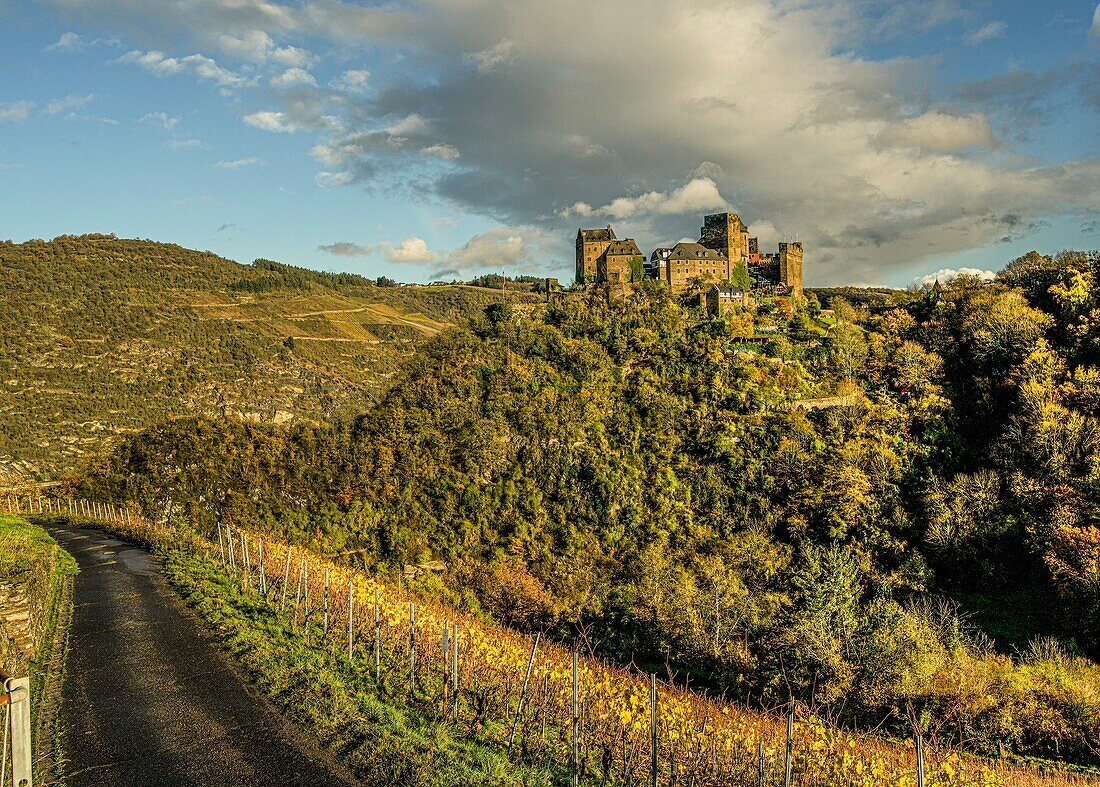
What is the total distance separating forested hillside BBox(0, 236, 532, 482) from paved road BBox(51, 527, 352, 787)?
122 ft

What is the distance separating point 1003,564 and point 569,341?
34.5m

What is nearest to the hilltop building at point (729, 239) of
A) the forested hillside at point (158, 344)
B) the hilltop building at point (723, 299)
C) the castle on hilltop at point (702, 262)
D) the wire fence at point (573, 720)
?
the castle on hilltop at point (702, 262)

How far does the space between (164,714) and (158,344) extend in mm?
56982

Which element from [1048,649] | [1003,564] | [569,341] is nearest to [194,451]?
[569,341]

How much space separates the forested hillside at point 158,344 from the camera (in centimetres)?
4834

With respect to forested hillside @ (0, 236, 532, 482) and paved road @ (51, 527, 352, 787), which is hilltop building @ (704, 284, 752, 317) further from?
paved road @ (51, 527, 352, 787)

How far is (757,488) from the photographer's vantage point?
151 ft

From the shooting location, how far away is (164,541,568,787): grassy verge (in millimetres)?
9188

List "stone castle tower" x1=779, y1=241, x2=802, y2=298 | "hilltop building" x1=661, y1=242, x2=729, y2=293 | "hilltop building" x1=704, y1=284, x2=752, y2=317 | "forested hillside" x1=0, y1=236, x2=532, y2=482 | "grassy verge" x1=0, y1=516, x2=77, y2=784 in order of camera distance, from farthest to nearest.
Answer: "stone castle tower" x1=779, y1=241, x2=802, y2=298 < "hilltop building" x1=661, y1=242, x2=729, y2=293 < "hilltop building" x1=704, y1=284, x2=752, y2=317 < "forested hillside" x1=0, y1=236, x2=532, y2=482 < "grassy verge" x1=0, y1=516, x2=77, y2=784

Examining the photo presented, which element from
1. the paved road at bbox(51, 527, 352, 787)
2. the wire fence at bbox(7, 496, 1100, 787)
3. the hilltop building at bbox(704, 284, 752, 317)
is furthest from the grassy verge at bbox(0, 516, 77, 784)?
the hilltop building at bbox(704, 284, 752, 317)

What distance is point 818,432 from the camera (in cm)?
4838

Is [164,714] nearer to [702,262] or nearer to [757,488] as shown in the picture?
[757,488]

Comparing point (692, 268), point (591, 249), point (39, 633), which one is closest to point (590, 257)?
point (591, 249)

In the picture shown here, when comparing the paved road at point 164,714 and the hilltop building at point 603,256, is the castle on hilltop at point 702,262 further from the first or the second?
the paved road at point 164,714
